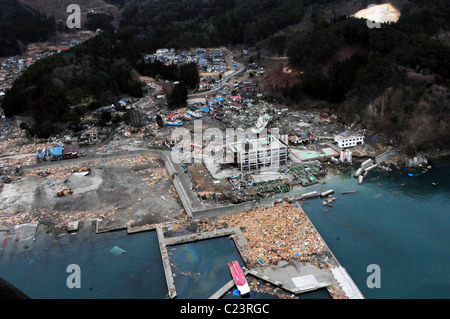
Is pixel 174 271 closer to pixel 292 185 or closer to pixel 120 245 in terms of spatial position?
pixel 120 245

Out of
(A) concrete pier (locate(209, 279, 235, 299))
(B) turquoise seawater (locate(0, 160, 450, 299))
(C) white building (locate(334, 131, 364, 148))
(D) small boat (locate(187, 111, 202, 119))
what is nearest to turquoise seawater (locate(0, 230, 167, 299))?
(B) turquoise seawater (locate(0, 160, 450, 299))

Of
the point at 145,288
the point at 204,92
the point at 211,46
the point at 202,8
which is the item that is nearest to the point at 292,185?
the point at 145,288

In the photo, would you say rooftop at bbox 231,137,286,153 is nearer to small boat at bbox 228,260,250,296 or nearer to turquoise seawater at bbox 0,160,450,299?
turquoise seawater at bbox 0,160,450,299

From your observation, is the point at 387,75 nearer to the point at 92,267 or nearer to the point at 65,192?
the point at 65,192

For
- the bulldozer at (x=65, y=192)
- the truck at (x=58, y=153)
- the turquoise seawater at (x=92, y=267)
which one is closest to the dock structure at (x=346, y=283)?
the turquoise seawater at (x=92, y=267)

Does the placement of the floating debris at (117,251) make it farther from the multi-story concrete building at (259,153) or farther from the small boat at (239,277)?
the multi-story concrete building at (259,153)

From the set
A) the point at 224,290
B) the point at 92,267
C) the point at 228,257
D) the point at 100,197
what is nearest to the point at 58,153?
the point at 100,197
